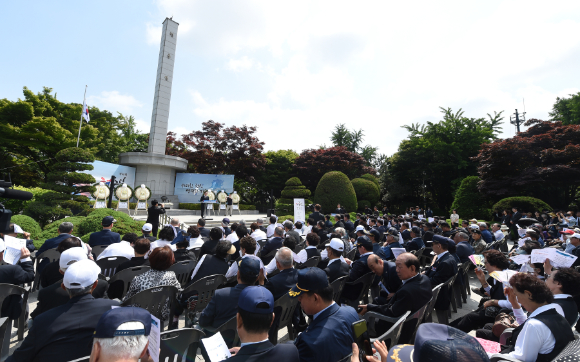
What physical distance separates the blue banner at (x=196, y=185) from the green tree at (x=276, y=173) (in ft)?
15.7

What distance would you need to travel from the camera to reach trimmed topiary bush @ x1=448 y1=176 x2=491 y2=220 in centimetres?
1817

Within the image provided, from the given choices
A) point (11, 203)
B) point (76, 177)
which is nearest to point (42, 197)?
point (76, 177)

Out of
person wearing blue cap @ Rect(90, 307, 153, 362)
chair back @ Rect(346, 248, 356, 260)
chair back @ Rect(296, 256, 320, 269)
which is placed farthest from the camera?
chair back @ Rect(346, 248, 356, 260)

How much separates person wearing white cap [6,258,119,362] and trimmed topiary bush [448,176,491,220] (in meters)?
20.8

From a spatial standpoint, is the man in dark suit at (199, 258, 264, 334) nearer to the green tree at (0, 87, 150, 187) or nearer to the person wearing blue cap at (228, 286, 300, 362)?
the person wearing blue cap at (228, 286, 300, 362)

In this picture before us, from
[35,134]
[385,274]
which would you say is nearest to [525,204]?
[385,274]

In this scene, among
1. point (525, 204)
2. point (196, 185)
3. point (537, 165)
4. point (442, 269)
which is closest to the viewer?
point (442, 269)

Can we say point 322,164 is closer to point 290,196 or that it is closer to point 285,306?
point 290,196

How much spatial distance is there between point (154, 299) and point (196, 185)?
65.2ft

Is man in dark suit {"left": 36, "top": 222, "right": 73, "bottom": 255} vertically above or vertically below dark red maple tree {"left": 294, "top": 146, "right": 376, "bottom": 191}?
below

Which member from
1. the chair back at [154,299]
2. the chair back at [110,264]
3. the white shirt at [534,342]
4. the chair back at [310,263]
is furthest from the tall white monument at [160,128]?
the white shirt at [534,342]

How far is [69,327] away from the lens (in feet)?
5.90

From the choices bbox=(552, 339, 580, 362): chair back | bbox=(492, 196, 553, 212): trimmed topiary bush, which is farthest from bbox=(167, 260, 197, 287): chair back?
bbox=(492, 196, 553, 212): trimmed topiary bush

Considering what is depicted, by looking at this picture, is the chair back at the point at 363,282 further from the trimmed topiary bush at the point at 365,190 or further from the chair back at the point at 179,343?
the trimmed topiary bush at the point at 365,190
